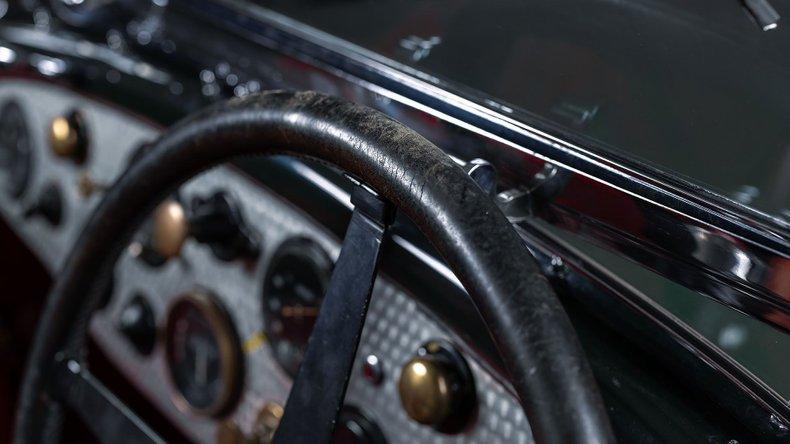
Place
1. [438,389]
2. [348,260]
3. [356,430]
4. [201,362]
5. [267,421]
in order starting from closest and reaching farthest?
[348,260] < [438,389] < [356,430] < [267,421] < [201,362]

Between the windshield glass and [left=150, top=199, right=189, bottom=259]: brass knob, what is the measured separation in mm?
294

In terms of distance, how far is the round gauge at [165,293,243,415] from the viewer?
3.36 feet

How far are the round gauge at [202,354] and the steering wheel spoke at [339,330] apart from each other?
0.44 m

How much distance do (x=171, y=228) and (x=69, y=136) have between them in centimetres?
29

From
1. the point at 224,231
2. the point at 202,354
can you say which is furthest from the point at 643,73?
the point at 202,354

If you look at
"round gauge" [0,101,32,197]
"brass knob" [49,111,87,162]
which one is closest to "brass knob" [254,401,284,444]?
"brass knob" [49,111,87,162]

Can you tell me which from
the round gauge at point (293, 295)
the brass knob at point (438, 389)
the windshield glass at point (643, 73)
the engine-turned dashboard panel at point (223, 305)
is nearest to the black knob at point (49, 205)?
the engine-turned dashboard panel at point (223, 305)

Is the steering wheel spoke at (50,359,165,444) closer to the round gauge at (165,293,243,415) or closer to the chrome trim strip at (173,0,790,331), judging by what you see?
the round gauge at (165,293,243,415)

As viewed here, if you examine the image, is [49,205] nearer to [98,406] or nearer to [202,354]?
[202,354]

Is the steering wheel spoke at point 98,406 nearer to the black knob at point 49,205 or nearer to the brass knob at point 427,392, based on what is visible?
the brass knob at point 427,392

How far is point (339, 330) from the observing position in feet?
1.94

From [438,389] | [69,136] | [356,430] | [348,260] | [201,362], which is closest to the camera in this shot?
[348,260]

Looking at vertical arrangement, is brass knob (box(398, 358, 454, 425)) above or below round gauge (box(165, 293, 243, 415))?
below

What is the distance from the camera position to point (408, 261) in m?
0.81
